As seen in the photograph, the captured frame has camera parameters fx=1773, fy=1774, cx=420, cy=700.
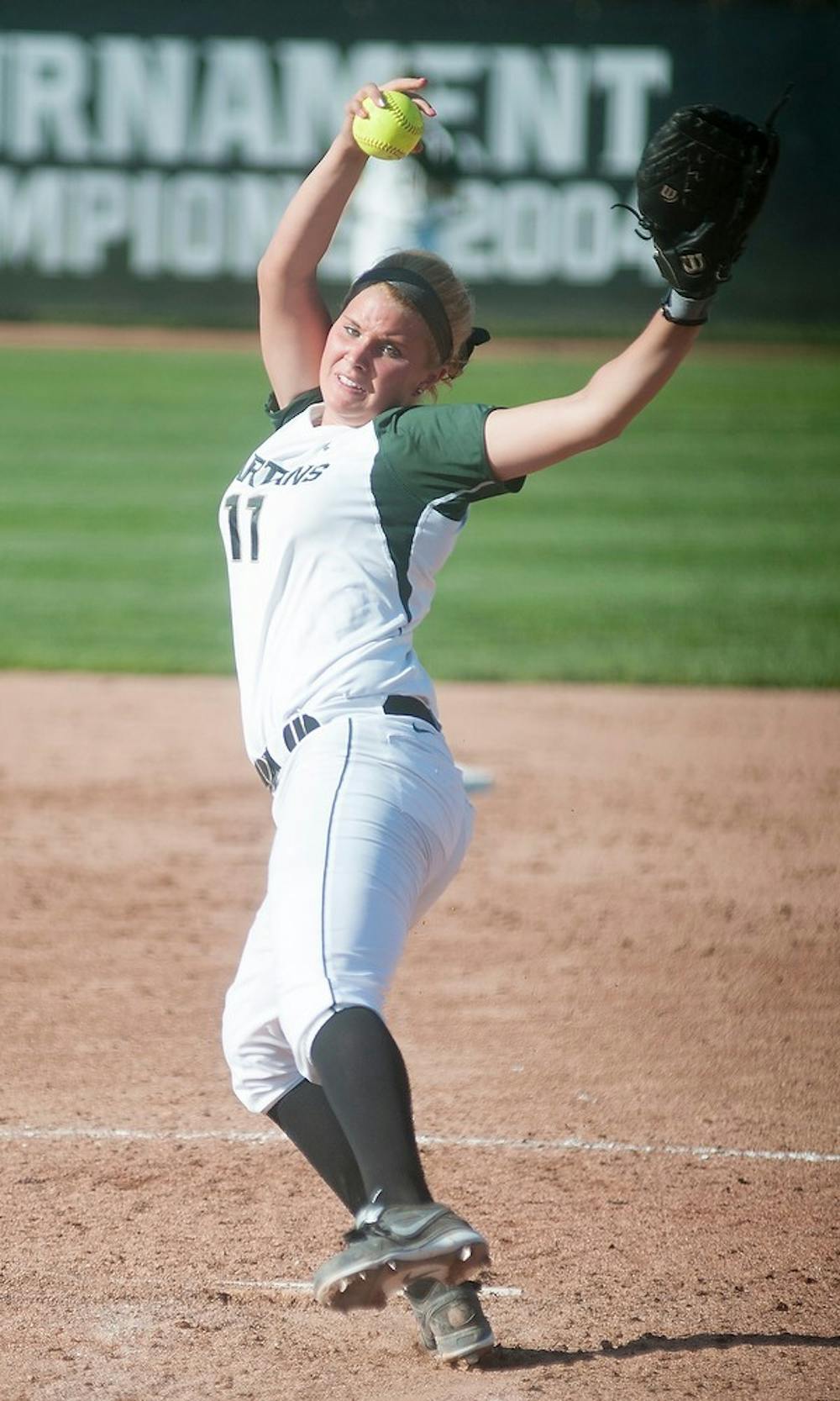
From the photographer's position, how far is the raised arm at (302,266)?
3355mm

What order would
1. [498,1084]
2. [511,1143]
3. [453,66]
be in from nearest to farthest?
[511,1143]
[498,1084]
[453,66]

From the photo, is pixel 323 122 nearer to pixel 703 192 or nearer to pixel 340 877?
pixel 703 192

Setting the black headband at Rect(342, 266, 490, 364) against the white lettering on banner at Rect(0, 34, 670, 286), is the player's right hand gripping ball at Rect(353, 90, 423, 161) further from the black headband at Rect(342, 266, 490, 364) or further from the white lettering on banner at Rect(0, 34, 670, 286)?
the white lettering on banner at Rect(0, 34, 670, 286)

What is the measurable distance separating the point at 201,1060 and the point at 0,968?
0.92m

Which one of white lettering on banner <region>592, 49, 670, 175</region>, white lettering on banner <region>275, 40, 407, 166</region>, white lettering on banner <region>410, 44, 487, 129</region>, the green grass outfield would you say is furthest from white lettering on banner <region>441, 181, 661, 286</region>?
white lettering on banner <region>275, 40, 407, 166</region>

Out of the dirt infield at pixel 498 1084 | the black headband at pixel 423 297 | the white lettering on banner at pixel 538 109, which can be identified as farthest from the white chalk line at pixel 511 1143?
the white lettering on banner at pixel 538 109

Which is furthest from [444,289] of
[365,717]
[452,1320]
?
[452,1320]

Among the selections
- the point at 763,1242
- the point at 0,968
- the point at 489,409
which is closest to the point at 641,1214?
the point at 763,1242

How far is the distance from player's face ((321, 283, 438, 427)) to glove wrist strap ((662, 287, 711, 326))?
491mm

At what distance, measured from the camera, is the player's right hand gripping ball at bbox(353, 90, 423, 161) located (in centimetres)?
330

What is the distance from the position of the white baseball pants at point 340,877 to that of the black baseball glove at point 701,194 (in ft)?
2.67

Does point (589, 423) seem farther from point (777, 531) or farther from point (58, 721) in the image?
point (777, 531)

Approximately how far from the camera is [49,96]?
21266mm

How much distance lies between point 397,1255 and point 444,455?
1197 mm
